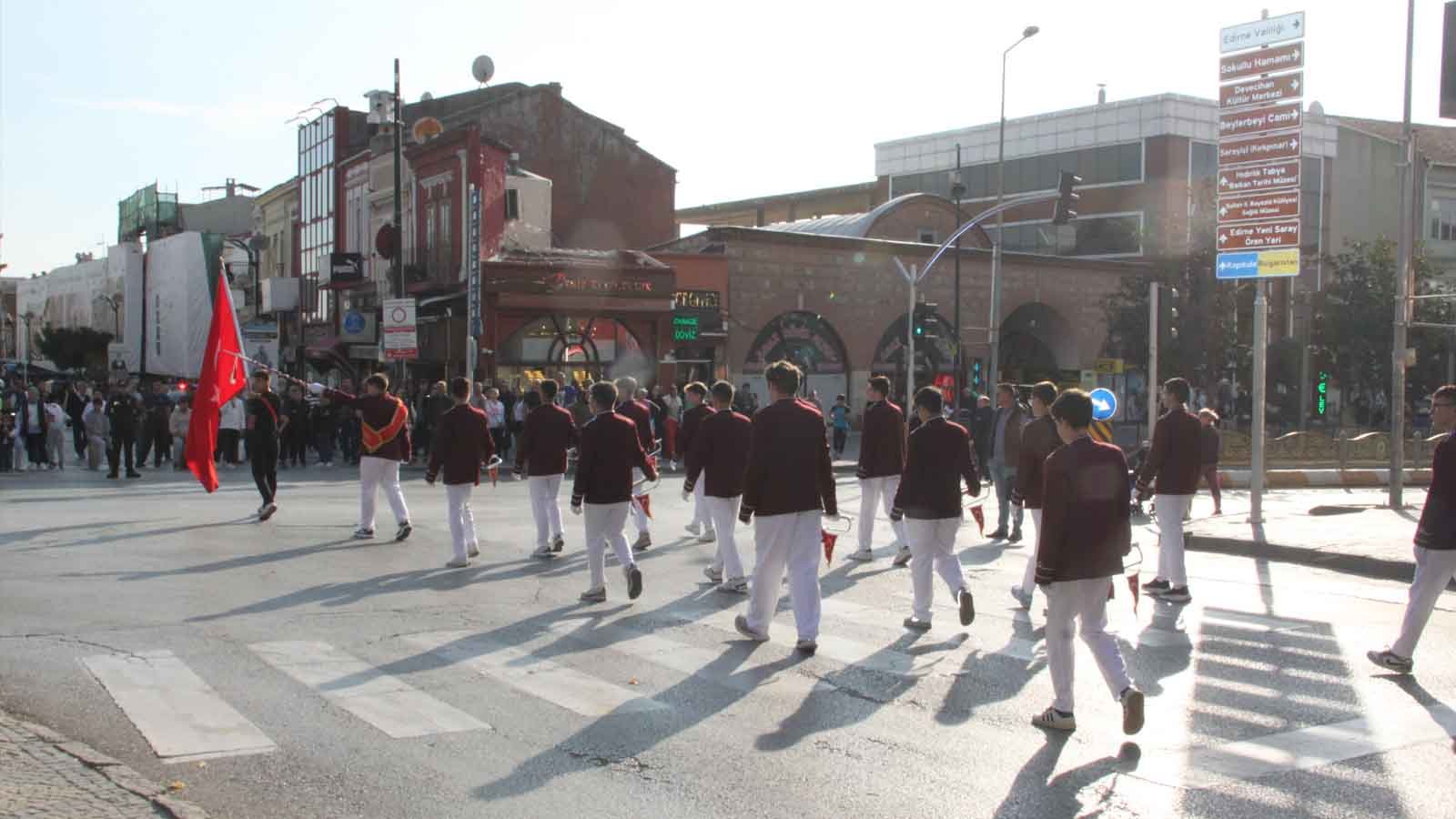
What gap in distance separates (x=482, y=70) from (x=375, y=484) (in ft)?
120

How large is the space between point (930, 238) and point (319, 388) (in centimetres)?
3570

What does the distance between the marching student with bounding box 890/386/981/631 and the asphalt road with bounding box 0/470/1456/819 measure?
1.05ft

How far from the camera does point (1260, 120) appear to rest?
17016mm

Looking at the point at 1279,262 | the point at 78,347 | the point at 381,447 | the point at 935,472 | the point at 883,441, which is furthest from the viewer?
the point at 78,347

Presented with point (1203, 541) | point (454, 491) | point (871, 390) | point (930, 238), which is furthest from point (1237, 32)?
point (930, 238)

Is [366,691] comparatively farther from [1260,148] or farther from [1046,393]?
[1260,148]

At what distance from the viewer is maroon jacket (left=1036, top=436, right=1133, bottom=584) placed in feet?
22.0

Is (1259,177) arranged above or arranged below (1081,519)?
above

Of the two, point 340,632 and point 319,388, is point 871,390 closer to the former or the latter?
point 340,632

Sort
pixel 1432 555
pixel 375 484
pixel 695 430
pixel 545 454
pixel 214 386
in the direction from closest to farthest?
pixel 1432 555 → pixel 545 454 → pixel 695 430 → pixel 375 484 → pixel 214 386

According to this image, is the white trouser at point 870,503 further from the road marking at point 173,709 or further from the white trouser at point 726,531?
the road marking at point 173,709

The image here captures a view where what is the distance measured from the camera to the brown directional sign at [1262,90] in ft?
54.3

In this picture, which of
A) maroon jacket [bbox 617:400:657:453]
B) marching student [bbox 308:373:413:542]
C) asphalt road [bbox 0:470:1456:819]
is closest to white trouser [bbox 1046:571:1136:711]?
asphalt road [bbox 0:470:1456:819]

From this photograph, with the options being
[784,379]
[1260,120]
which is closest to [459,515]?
[784,379]
